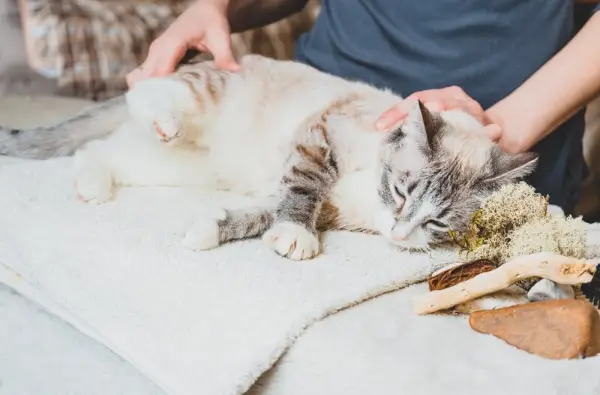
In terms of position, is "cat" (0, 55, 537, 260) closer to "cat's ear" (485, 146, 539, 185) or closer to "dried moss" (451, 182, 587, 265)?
"cat's ear" (485, 146, 539, 185)

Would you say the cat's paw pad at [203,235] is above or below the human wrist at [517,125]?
below

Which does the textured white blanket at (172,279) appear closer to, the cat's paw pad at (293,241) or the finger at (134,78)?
the cat's paw pad at (293,241)

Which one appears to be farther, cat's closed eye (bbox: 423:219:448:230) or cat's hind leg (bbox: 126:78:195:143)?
cat's hind leg (bbox: 126:78:195:143)

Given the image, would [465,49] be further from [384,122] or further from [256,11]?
[256,11]

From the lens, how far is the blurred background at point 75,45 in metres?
2.16

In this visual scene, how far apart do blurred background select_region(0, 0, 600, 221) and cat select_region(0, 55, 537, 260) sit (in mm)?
754

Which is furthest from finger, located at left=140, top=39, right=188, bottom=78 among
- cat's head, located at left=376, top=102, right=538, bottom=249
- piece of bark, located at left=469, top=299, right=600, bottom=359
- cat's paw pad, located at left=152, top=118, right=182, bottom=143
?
piece of bark, located at left=469, top=299, right=600, bottom=359

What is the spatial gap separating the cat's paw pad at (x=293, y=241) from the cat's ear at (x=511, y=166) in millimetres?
329

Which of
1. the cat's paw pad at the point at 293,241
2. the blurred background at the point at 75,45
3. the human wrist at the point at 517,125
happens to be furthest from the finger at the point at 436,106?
the blurred background at the point at 75,45

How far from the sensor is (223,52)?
59.2 inches

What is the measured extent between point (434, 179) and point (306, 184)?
231mm

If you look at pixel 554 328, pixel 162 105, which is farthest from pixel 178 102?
pixel 554 328

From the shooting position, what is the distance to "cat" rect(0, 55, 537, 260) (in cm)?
117

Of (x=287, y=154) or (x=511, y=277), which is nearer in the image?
(x=511, y=277)
